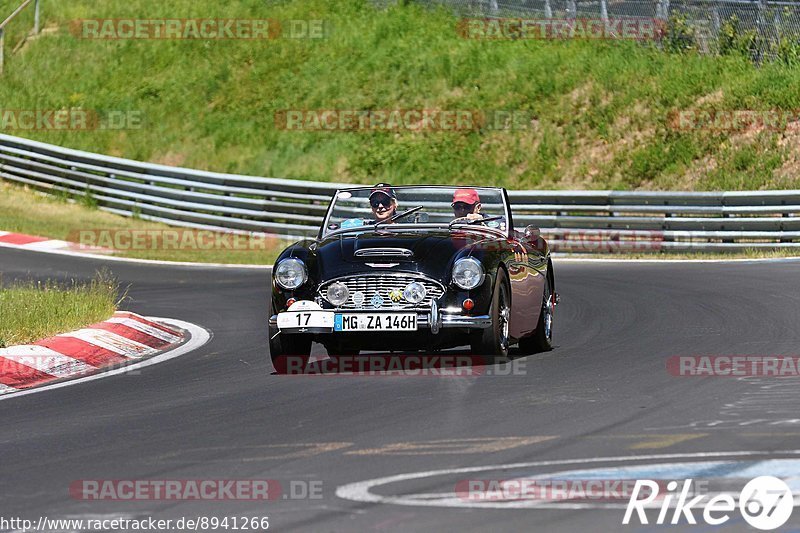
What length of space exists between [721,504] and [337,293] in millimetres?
4776

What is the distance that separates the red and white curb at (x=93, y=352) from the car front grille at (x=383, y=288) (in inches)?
72.8

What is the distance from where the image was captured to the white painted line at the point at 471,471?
5.41m

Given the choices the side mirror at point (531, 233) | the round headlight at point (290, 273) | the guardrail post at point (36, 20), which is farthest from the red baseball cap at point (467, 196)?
the guardrail post at point (36, 20)

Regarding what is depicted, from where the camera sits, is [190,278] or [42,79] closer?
[190,278]

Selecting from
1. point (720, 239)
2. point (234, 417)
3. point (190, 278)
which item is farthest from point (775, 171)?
point (234, 417)

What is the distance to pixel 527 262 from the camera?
11.1 metres

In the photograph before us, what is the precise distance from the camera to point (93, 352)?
10.9 meters

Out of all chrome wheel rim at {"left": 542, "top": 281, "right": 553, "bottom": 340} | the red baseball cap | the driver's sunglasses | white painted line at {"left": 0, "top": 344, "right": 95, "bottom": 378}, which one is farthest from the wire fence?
white painted line at {"left": 0, "top": 344, "right": 95, "bottom": 378}

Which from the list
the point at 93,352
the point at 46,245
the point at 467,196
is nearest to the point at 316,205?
the point at 46,245

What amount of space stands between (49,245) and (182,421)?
1578 cm

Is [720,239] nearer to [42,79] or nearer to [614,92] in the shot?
[614,92]

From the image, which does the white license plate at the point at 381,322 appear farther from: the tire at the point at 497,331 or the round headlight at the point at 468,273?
the tire at the point at 497,331

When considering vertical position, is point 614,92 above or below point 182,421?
above

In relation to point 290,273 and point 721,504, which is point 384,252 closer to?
point 290,273
